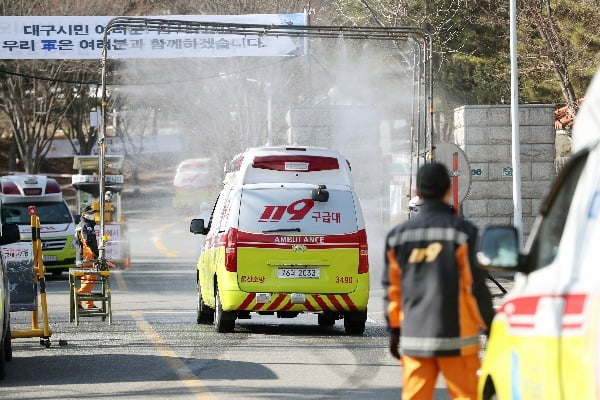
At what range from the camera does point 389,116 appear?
47656mm

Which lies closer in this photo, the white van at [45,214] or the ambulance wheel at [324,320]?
the ambulance wheel at [324,320]

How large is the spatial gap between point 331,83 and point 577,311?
46902 mm

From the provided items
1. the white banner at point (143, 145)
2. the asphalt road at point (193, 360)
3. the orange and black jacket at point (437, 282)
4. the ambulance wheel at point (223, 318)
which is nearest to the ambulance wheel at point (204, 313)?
the asphalt road at point (193, 360)

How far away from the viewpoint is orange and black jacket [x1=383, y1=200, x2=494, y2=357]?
7.28 meters

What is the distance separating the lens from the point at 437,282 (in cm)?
730

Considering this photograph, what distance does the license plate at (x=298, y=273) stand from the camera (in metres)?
16.4

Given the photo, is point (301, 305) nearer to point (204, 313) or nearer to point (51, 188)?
point (204, 313)

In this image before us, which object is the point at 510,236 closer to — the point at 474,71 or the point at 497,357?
the point at 497,357

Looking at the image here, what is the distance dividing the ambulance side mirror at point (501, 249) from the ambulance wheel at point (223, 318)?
34.1 feet

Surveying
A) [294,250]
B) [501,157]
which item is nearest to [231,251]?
[294,250]

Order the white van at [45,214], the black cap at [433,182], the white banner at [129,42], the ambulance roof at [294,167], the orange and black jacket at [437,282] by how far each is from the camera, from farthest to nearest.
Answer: the white banner at [129,42] < the white van at [45,214] < the ambulance roof at [294,167] < the black cap at [433,182] < the orange and black jacket at [437,282]

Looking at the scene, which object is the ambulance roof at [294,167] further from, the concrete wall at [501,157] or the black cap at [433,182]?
the concrete wall at [501,157]

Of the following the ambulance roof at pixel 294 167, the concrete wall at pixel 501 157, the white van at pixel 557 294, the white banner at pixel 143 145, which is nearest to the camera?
the white van at pixel 557 294

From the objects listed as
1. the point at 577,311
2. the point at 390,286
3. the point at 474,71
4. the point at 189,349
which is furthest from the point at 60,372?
the point at 474,71
